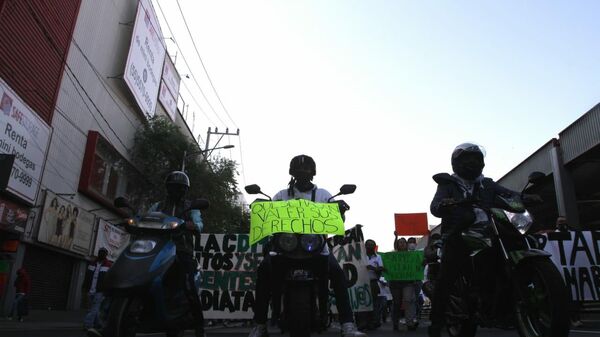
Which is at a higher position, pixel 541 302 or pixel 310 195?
pixel 310 195

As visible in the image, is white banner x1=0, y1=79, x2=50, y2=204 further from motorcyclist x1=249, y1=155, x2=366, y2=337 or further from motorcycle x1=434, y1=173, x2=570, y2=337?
motorcycle x1=434, y1=173, x2=570, y2=337

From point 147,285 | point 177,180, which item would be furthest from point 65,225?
point 147,285

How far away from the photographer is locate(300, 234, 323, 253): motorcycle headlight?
3983 millimetres

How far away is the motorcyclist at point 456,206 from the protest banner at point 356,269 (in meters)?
4.26

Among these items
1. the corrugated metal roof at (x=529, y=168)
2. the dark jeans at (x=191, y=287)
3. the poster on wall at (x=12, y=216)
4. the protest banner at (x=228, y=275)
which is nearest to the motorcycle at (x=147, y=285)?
the dark jeans at (x=191, y=287)

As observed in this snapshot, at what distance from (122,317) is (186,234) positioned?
4.31 ft

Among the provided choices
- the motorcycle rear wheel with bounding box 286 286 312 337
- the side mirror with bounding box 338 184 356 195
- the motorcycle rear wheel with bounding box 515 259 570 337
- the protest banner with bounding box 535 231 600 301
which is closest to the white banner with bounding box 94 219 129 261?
the protest banner with bounding box 535 231 600 301

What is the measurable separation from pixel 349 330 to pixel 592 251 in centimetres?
634

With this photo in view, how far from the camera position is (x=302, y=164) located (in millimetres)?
4816

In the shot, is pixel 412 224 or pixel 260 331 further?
pixel 412 224

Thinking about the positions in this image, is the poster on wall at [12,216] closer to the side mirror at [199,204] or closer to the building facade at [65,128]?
the building facade at [65,128]

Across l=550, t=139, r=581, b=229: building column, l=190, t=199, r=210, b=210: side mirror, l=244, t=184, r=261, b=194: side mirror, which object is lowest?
l=190, t=199, r=210, b=210: side mirror

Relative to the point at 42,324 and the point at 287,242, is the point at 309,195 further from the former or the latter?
the point at 42,324

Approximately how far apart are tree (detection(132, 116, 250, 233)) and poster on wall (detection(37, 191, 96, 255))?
4.78 m
